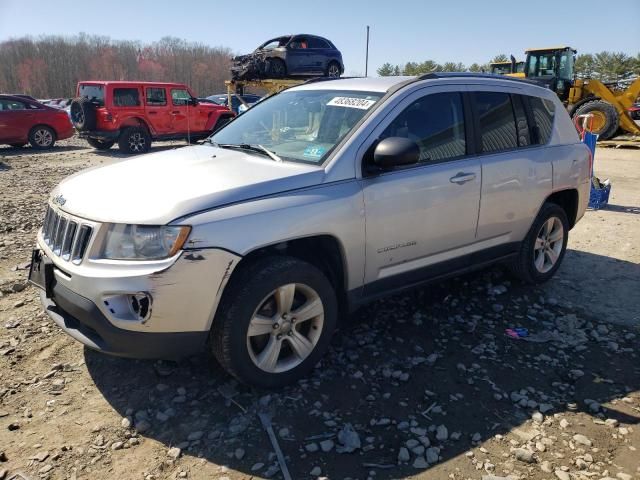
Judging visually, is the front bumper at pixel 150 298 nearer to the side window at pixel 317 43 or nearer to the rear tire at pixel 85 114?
the rear tire at pixel 85 114

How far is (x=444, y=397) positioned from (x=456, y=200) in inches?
54.8

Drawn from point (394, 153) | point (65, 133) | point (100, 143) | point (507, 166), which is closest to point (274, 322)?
point (394, 153)

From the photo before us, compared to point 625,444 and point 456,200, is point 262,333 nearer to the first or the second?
point 456,200

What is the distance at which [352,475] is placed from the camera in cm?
238

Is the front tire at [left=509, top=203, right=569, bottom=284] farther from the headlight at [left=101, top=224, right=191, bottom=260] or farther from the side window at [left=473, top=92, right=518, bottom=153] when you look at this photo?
the headlight at [left=101, top=224, right=191, bottom=260]

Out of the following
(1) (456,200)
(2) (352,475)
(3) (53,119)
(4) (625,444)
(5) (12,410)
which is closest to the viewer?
(2) (352,475)

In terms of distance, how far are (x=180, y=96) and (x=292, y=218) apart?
14.2 m

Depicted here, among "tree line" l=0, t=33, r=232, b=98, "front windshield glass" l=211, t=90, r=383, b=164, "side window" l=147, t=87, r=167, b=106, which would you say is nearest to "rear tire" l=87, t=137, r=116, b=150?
"side window" l=147, t=87, r=167, b=106

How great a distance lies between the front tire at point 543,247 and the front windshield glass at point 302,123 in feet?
6.75

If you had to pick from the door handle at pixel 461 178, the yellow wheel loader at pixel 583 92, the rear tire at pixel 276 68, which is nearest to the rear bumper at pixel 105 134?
the rear tire at pixel 276 68

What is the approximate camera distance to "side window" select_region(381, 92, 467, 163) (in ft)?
11.2

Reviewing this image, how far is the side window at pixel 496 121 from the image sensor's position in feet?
12.8

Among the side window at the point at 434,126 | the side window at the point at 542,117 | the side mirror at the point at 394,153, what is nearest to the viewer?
the side mirror at the point at 394,153

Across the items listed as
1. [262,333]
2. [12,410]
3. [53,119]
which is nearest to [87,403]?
[12,410]
